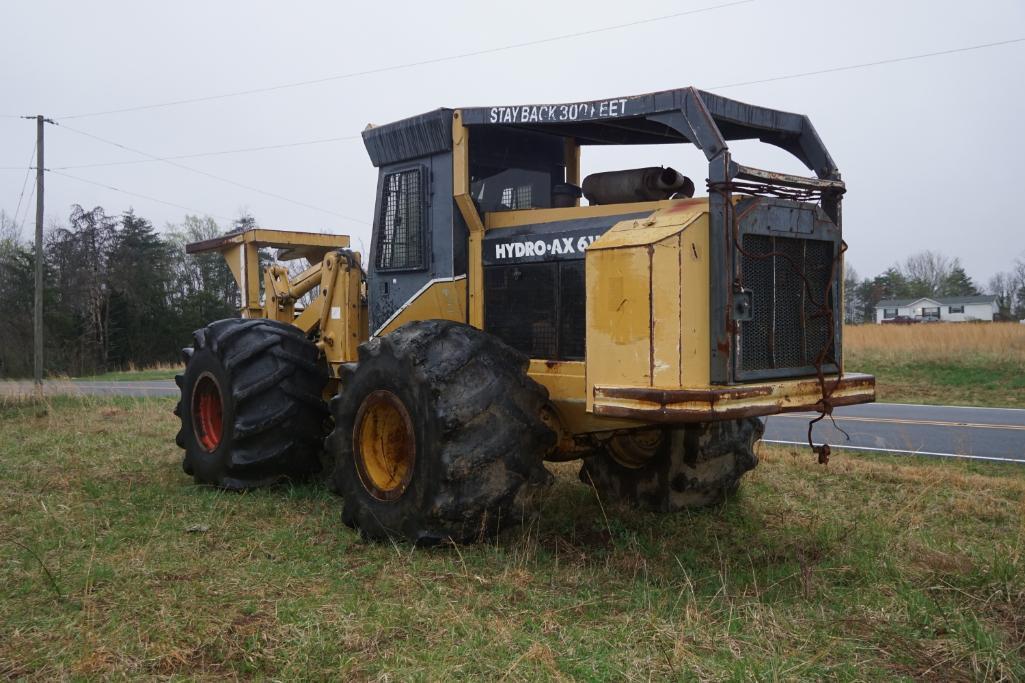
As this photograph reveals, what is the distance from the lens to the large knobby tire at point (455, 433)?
523 centimetres

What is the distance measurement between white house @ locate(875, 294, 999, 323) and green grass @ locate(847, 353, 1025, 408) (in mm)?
65621

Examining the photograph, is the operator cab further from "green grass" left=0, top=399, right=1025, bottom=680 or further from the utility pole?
the utility pole

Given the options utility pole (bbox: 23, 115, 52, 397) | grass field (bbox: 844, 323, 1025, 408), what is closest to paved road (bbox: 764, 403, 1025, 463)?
grass field (bbox: 844, 323, 1025, 408)

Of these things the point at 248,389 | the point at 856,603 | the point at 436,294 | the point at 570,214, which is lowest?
the point at 856,603

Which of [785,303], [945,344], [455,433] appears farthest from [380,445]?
[945,344]

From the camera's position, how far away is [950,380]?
19.9 m

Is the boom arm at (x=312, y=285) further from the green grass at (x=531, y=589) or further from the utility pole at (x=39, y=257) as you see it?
the utility pole at (x=39, y=257)

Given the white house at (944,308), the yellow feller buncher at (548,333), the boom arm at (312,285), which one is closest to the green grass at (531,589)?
the yellow feller buncher at (548,333)

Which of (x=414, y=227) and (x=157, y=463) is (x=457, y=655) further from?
(x=157, y=463)

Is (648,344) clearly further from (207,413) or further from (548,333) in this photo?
(207,413)

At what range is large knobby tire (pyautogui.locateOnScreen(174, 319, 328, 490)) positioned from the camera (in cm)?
716

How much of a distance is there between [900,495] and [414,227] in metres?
4.58

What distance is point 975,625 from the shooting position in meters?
4.09

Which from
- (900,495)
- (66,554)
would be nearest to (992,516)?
(900,495)
